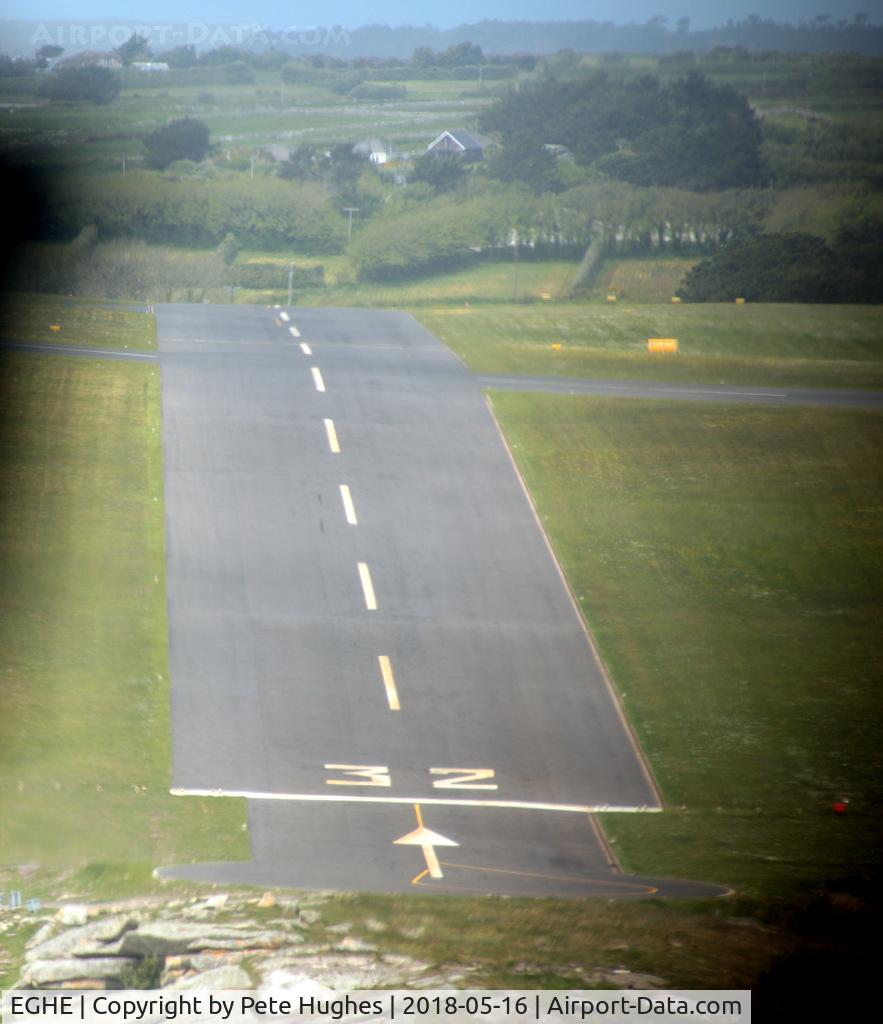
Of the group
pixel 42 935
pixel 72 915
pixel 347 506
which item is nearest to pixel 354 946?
pixel 72 915

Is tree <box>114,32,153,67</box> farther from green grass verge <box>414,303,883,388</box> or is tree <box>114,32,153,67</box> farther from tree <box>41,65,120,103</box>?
green grass verge <box>414,303,883,388</box>

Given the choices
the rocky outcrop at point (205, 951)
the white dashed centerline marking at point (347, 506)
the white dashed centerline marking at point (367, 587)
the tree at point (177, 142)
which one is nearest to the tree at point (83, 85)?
the tree at point (177, 142)

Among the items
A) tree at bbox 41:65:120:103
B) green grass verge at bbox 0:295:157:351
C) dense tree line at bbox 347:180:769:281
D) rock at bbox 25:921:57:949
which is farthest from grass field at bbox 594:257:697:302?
rock at bbox 25:921:57:949

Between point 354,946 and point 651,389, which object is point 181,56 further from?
point 354,946

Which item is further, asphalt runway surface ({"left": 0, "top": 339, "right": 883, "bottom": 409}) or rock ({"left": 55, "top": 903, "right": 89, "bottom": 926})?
asphalt runway surface ({"left": 0, "top": 339, "right": 883, "bottom": 409})

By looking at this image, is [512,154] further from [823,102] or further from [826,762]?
[826,762]

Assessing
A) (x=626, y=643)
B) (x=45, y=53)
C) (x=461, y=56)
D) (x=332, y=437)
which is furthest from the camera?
(x=461, y=56)

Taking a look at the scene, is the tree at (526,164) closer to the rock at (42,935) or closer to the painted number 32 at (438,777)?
the painted number 32 at (438,777)

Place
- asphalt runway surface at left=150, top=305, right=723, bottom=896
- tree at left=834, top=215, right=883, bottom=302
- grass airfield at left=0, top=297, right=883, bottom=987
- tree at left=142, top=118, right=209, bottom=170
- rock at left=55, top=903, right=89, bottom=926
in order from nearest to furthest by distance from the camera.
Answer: rock at left=55, top=903, right=89, bottom=926 → grass airfield at left=0, top=297, right=883, bottom=987 → asphalt runway surface at left=150, top=305, right=723, bottom=896 → tree at left=834, top=215, right=883, bottom=302 → tree at left=142, top=118, right=209, bottom=170

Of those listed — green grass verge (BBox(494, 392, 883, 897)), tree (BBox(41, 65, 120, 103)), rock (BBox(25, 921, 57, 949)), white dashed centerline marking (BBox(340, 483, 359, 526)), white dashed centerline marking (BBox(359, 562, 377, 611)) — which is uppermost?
tree (BBox(41, 65, 120, 103))
